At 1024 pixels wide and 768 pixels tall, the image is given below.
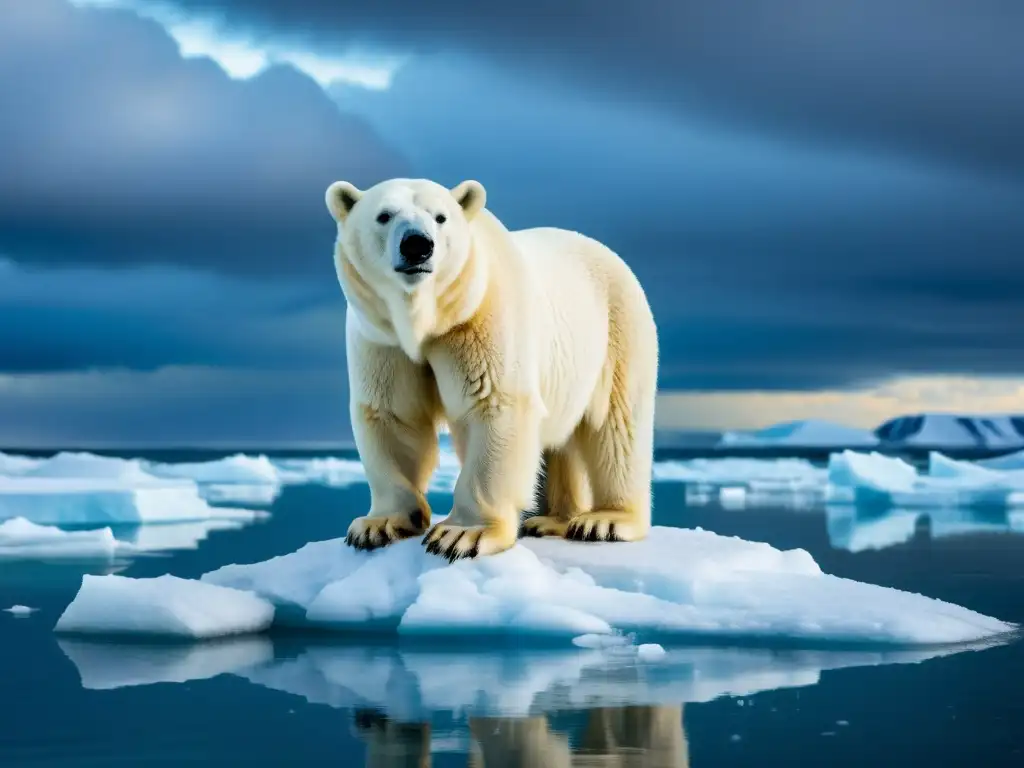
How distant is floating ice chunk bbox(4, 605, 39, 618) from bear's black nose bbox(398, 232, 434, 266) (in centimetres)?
324

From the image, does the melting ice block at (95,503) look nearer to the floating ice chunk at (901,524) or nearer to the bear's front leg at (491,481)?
the floating ice chunk at (901,524)

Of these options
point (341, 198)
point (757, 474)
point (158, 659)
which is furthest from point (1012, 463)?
point (158, 659)

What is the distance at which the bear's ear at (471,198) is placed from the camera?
5.20 metres

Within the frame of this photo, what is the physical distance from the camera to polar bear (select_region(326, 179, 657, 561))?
4965mm

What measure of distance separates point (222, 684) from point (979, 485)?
746 inches

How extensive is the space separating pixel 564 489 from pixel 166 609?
2.04 meters

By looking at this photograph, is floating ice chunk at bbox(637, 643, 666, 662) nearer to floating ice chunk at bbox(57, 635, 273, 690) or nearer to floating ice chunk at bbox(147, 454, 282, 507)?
floating ice chunk at bbox(57, 635, 273, 690)

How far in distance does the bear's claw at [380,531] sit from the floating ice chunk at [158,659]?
562 mm

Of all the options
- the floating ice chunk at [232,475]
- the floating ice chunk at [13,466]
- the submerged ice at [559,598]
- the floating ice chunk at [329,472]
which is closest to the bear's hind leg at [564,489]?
the submerged ice at [559,598]

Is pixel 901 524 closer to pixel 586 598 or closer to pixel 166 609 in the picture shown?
pixel 586 598

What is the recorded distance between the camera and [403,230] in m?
4.70

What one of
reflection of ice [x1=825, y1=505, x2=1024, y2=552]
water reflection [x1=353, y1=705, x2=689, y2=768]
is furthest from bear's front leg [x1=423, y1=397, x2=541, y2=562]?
reflection of ice [x1=825, y1=505, x2=1024, y2=552]

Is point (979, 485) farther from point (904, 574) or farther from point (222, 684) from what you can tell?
point (222, 684)

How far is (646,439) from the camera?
6.32 meters
